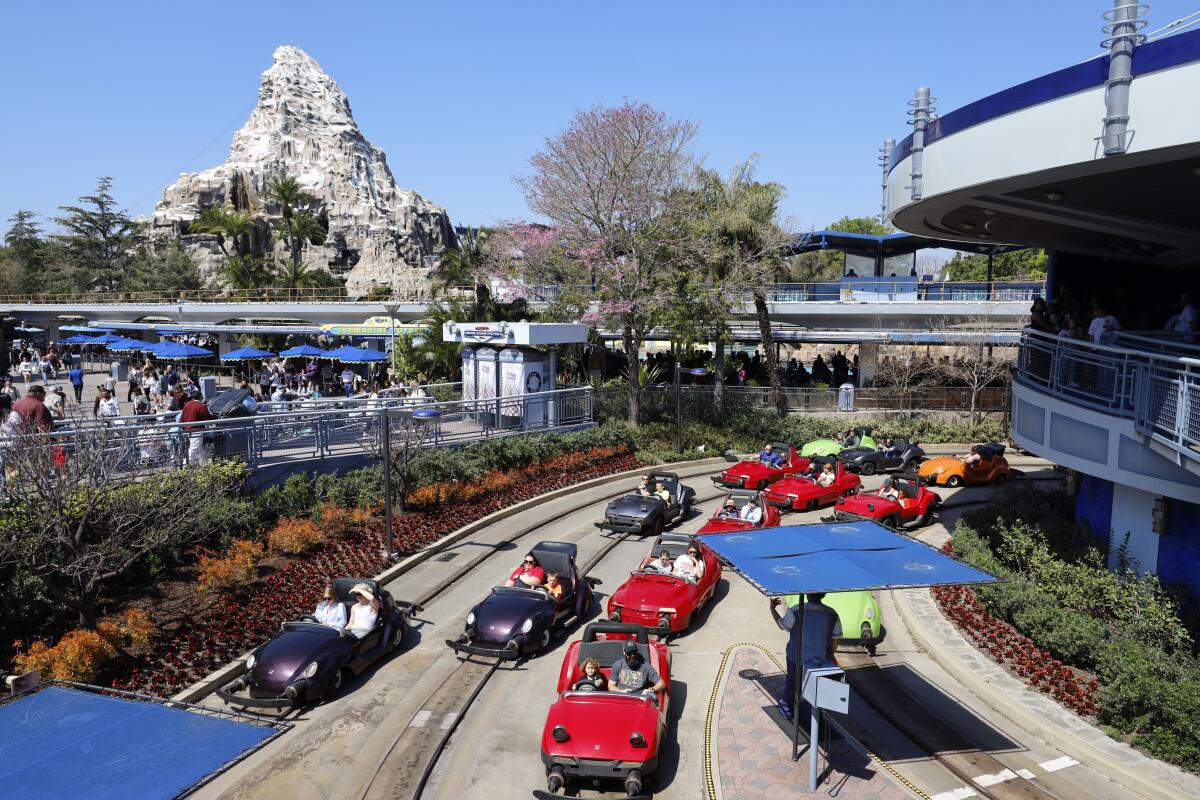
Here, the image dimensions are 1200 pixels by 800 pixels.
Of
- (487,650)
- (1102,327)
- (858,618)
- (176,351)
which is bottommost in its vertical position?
(487,650)

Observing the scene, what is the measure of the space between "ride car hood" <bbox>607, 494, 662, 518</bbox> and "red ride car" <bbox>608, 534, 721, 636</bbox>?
4.16 metres

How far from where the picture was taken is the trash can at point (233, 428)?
15641 mm

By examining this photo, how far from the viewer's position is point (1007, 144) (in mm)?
11008

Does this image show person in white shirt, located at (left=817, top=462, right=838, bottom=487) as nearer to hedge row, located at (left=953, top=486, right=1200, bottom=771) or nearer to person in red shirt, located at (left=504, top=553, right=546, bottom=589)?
hedge row, located at (left=953, top=486, right=1200, bottom=771)

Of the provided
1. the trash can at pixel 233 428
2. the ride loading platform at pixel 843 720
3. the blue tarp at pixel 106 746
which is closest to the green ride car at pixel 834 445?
the ride loading platform at pixel 843 720

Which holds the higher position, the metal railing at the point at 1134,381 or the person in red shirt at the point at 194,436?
the metal railing at the point at 1134,381

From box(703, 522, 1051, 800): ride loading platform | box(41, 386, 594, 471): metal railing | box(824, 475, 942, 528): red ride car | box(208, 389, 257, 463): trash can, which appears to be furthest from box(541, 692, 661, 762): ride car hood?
box(824, 475, 942, 528): red ride car

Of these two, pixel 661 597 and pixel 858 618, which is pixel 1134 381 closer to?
pixel 858 618

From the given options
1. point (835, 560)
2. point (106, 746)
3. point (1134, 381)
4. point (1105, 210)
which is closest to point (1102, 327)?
point (1134, 381)

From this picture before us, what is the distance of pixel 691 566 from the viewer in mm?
13414

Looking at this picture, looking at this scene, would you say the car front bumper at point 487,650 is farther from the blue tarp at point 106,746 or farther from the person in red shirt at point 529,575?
the blue tarp at point 106,746

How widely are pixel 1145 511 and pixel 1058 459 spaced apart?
1.44 meters

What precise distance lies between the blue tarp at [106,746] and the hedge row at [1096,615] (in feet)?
31.0

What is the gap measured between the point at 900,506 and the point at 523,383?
1200 cm
